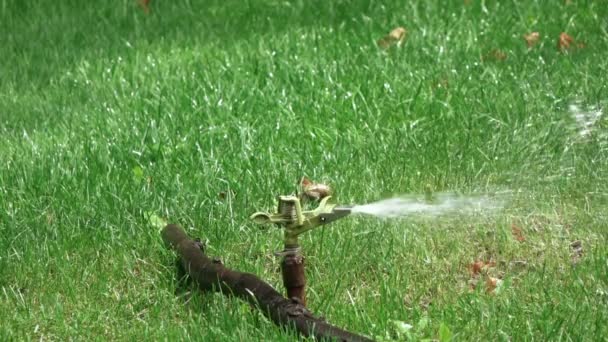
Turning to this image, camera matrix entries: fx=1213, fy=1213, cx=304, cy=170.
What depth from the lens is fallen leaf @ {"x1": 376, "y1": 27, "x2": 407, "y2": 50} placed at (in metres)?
5.56

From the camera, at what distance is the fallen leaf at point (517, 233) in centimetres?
382

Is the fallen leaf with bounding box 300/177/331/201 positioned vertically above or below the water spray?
below

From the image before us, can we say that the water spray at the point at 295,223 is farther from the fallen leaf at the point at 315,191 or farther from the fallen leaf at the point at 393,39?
the fallen leaf at the point at 393,39

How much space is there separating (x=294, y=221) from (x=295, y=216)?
0.05 feet

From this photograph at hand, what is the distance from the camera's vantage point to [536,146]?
4.32 m

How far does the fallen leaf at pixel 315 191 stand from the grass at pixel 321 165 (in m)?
0.08

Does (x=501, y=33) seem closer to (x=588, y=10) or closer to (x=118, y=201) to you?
(x=588, y=10)

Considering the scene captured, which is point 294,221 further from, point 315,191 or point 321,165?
point 321,165

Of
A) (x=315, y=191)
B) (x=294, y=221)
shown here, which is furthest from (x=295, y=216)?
(x=315, y=191)

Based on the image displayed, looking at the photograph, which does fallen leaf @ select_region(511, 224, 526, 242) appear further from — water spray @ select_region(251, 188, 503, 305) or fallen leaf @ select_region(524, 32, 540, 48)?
fallen leaf @ select_region(524, 32, 540, 48)

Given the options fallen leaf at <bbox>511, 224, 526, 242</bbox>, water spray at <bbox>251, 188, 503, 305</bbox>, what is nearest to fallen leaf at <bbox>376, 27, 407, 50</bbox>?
fallen leaf at <bbox>511, 224, 526, 242</bbox>

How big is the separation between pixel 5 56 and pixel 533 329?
3.88m

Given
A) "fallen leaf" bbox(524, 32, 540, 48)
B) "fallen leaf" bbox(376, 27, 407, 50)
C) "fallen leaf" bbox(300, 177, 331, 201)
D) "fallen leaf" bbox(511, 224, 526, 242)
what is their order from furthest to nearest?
"fallen leaf" bbox(376, 27, 407, 50), "fallen leaf" bbox(524, 32, 540, 48), "fallen leaf" bbox(300, 177, 331, 201), "fallen leaf" bbox(511, 224, 526, 242)

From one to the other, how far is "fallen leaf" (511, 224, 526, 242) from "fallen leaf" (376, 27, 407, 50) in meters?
1.81
